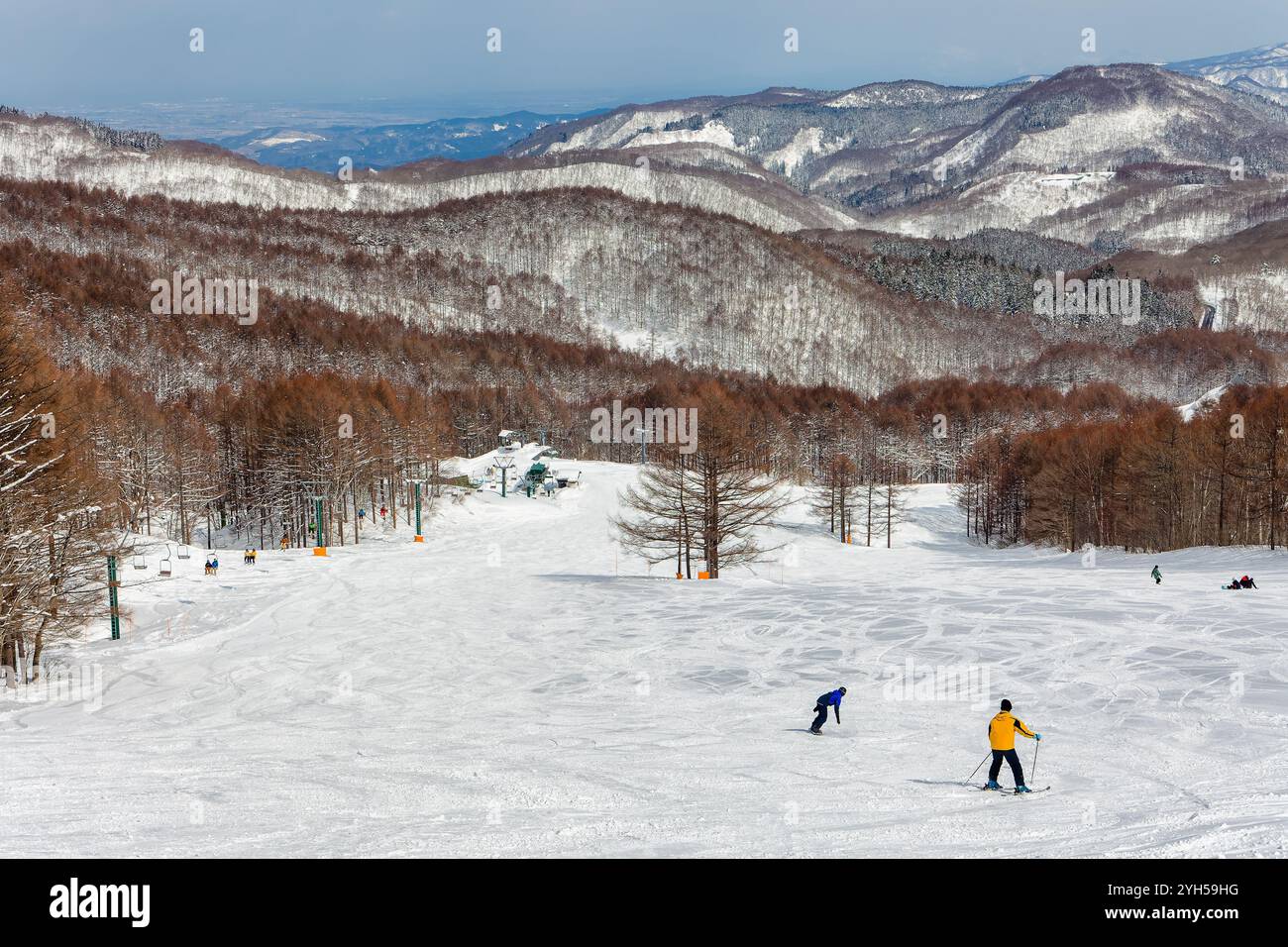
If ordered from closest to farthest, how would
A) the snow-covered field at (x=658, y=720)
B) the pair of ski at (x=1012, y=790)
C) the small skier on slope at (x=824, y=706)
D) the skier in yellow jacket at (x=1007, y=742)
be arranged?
the snow-covered field at (x=658, y=720) < the skier in yellow jacket at (x=1007, y=742) < the pair of ski at (x=1012, y=790) < the small skier on slope at (x=824, y=706)

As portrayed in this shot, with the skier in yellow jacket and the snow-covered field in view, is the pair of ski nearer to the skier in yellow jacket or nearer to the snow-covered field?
the skier in yellow jacket

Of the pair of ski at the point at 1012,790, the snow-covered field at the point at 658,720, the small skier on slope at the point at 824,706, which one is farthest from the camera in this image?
the small skier on slope at the point at 824,706

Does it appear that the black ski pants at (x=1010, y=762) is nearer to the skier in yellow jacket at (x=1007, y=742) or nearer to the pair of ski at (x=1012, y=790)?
the skier in yellow jacket at (x=1007, y=742)

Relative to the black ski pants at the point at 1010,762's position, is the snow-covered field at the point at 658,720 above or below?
below

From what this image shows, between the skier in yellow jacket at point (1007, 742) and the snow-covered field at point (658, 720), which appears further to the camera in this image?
the skier in yellow jacket at point (1007, 742)

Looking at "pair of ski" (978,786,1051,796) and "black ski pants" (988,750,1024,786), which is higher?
"black ski pants" (988,750,1024,786)

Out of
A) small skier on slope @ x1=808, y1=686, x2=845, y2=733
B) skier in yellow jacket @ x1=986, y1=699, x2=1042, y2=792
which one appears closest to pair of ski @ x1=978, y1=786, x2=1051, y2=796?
skier in yellow jacket @ x1=986, y1=699, x2=1042, y2=792

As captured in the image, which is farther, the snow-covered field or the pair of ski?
the pair of ski

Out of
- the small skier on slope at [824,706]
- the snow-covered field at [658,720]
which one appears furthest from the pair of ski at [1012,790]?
the small skier on slope at [824,706]
